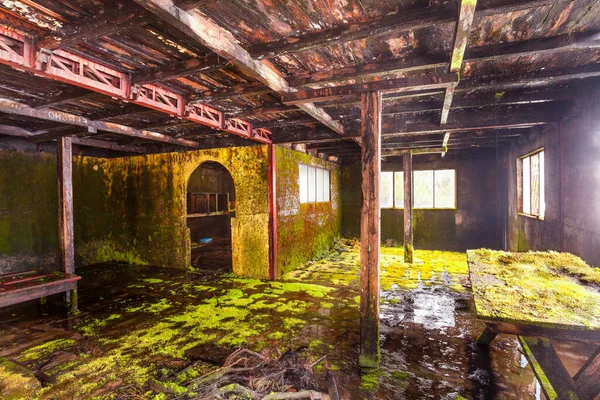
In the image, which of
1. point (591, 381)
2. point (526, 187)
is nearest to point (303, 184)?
point (526, 187)

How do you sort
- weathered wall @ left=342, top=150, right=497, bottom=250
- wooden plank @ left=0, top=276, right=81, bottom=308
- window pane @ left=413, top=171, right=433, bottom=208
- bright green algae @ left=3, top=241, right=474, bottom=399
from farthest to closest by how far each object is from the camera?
window pane @ left=413, top=171, right=433, bottom=208 < weathered wall @ left=342, top=150, right=497, bottom=250 < wooden plank @ left=0, top=276, right=81, bottom=308 < bright green algae @ left=3, top=241, right=474, bottom=399

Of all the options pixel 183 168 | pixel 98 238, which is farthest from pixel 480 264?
pixel 98 238

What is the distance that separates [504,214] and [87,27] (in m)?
10.6

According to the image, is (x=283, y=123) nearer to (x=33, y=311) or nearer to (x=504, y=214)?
(x=33, y=311)

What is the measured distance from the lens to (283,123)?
19.0 ft

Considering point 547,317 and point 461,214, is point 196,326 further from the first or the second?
point 461,214

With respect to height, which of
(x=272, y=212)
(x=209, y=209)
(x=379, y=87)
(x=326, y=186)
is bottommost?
(x=209, y=209)

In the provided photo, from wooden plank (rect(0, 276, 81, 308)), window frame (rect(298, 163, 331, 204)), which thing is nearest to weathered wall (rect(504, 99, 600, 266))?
window frame (rect(298, 163, 331, 204))

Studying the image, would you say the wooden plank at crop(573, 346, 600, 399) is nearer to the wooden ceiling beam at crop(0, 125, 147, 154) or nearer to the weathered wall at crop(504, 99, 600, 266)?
the weathered wall at crop(504, 99, 600, 266)

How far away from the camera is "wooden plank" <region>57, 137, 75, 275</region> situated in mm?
5531

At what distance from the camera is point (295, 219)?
7.95m

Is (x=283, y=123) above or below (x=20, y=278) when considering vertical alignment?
above

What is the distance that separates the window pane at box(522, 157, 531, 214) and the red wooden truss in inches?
288

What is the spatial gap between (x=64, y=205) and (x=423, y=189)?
10652mm
